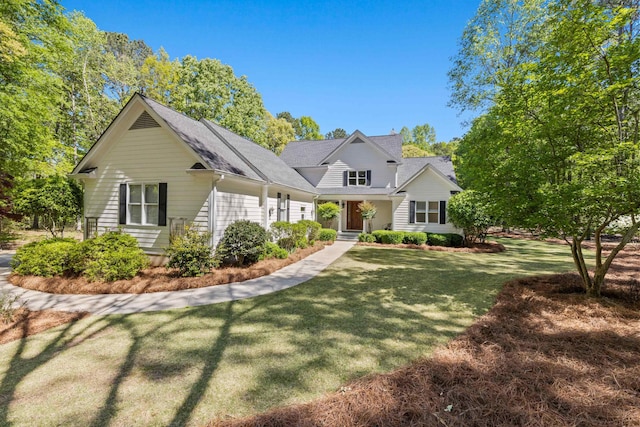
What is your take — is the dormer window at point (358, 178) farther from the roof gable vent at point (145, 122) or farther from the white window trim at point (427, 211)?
the roof gable vent at point (145, 122)

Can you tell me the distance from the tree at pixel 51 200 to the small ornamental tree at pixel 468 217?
58.6ft

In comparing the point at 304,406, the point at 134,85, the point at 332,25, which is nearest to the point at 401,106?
the point at 332,25

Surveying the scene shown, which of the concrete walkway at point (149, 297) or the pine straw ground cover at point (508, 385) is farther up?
the pine straw ground cover at point (508, 385)

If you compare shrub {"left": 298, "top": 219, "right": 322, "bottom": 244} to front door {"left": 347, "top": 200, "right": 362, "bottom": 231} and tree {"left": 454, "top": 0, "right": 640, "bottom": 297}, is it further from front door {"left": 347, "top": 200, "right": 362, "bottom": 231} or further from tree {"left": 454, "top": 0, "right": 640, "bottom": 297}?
tree {"left": 454, "top": 0, "right": 640, "bottom": 297}

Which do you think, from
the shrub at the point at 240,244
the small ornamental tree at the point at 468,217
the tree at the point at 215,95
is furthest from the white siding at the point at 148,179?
the tree at the point at 215,95

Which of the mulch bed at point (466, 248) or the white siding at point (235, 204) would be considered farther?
the mulch bed at point (466, 248)

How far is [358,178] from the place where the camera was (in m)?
20.9

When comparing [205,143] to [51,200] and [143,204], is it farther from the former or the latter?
[51,200]

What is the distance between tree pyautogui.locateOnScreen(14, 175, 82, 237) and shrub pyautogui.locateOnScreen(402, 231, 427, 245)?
1622 centimetres

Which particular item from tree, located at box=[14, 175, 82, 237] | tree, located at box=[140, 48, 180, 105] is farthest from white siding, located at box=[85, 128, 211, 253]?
tree, located at box=[140, 48, 180, 105]

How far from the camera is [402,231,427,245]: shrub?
1689 centimetres

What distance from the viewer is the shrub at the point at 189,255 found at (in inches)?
320

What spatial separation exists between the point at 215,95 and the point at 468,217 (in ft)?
85.8

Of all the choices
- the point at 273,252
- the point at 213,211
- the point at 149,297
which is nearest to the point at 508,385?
the point at 149,297
